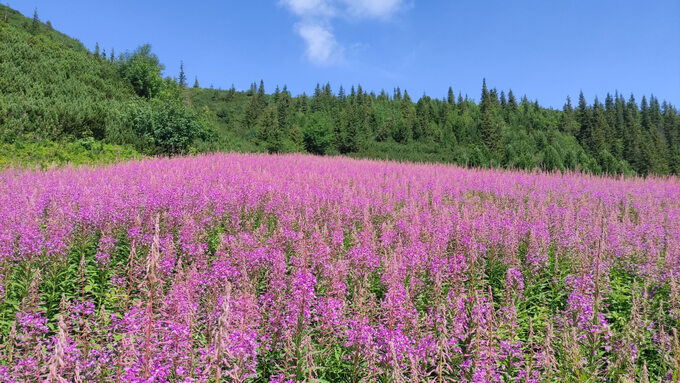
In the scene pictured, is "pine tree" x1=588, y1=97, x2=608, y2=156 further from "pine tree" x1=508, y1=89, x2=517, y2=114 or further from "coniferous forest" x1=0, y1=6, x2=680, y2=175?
"pine tree" x1=508, y1=89, x2=517, y2=114

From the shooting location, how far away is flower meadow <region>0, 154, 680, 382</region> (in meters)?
2.41

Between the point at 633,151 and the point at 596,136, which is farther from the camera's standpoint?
the point at 596,136

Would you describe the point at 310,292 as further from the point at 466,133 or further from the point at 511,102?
the point at 511,102

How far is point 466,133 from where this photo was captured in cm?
6956

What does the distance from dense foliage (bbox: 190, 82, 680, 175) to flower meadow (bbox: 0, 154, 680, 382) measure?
72.0 feet

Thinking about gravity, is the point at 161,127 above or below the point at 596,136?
below

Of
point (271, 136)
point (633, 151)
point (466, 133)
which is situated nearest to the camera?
point (271, 136)

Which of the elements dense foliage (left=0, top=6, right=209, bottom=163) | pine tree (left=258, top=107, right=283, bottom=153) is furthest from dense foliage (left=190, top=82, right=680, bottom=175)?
dense foliage (left=0, top=6, right=209, bottom=163)

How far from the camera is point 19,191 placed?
768cm

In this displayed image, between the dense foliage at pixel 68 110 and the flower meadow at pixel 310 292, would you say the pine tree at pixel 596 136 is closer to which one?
the flower meadow at pixel 310 292

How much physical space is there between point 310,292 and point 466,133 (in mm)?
72384

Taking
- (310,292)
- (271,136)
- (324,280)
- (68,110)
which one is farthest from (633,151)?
(68,110)

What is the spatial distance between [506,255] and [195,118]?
23314mm

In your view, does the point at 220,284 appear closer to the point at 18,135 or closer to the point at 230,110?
the point at 18,135
